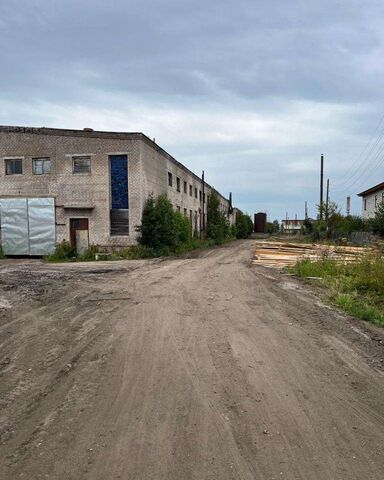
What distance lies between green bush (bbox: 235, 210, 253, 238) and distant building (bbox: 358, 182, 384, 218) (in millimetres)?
18786

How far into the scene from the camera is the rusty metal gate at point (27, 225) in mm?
24844

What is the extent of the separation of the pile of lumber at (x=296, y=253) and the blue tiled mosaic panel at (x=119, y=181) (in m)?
7.54

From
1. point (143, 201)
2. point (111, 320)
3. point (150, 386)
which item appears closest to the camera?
point (150, 386)

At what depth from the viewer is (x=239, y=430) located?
13.5ft

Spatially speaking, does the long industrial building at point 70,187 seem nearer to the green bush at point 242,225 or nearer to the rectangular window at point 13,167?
Answer: the rectangular window at point 13,167

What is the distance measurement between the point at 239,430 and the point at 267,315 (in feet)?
16.5

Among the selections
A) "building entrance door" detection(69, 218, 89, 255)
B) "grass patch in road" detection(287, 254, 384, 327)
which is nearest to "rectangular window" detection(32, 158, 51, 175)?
"building entrance door" detection(69, 218, 89, 255)

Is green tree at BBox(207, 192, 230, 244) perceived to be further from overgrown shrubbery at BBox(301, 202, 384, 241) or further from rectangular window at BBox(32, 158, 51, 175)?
rectangular window at BBox(32, 158, 51, 175)

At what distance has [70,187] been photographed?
24.6 meters

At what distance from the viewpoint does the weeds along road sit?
11.9ft

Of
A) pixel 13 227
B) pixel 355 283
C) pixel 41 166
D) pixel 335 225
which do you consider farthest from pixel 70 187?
pixel 335 225

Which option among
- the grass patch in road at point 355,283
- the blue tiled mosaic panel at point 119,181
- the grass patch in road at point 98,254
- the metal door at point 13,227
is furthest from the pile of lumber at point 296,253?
the metal door at point 13,227

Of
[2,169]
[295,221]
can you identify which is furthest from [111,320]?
[295,221]

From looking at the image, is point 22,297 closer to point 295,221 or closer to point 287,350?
point 287,350
